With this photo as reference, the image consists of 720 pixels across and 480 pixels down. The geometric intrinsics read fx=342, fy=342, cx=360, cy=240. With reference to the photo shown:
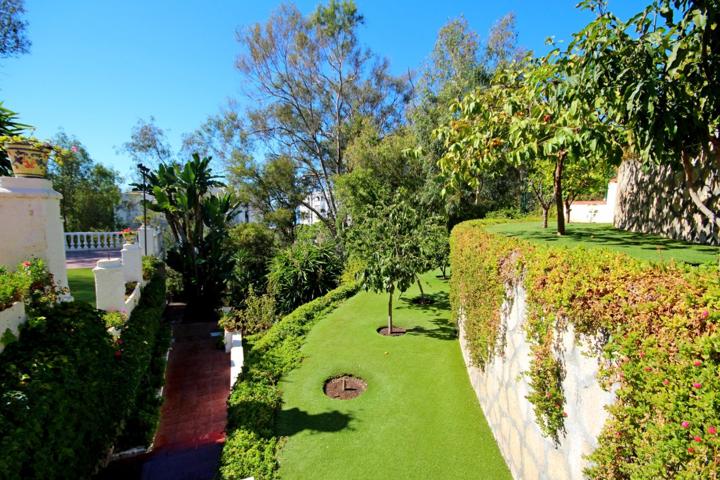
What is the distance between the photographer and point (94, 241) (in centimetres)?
1788

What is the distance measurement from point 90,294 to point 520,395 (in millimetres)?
9799

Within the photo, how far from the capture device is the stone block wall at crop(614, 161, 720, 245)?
4703 mm

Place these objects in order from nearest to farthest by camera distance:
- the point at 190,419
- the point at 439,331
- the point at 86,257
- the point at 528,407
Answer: the point at 528,407
the point at 190,419
the point at 439,331
the point at 86,257

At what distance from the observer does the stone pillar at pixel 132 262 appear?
857 centimetres

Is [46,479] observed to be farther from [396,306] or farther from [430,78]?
[430,78]

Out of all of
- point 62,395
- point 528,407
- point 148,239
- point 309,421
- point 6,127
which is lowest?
point 309,421

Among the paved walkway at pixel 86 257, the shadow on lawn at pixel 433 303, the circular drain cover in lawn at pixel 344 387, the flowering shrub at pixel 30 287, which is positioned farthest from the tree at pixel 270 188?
the flowering shrub at pixel 30 287

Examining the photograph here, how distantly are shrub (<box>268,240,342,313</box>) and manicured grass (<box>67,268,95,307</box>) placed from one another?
5.30 metres

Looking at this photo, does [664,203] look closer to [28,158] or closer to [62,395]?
[62,395]

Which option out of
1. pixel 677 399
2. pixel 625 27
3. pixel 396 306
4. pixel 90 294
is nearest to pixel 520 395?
pixel 677 399

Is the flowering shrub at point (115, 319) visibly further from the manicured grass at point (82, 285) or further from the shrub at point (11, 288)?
the shrub at point (11, 288)

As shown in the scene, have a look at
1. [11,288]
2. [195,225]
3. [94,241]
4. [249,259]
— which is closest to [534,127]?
[11,288]

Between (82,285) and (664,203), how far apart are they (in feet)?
44.4

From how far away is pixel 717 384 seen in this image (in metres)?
1.63
